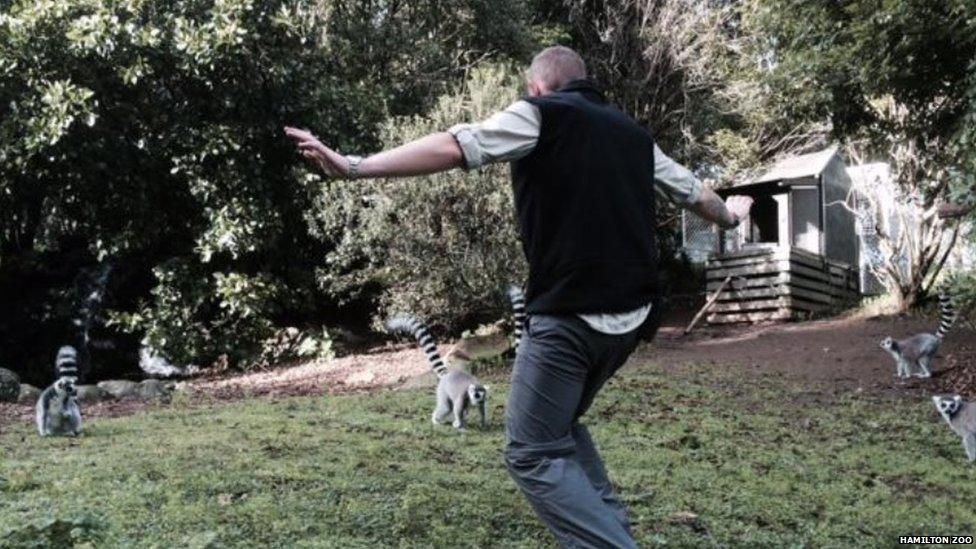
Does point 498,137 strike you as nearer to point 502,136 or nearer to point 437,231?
point 502,136

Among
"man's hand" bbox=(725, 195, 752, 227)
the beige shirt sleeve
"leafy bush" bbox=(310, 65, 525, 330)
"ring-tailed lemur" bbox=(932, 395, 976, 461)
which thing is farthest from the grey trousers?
"leafy bush" bbox=(310, 65, 525, 330)

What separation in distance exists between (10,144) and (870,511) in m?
13.1

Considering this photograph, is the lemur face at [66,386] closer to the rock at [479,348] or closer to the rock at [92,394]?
the rock at [92,394]

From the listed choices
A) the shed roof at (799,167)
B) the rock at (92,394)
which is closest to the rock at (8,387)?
the rock at (92,394)

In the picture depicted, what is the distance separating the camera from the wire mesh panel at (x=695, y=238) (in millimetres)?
25611

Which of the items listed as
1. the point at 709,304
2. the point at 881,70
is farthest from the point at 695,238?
the point at 881,70

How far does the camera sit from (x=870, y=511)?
249 inches

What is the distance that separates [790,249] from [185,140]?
1225 cm

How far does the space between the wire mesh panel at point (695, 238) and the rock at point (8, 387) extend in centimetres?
1652

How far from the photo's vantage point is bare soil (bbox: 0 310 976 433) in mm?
13117

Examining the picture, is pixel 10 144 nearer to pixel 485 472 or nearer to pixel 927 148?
pixel 485 472

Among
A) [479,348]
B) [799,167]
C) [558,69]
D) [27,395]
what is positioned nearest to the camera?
[558,69]

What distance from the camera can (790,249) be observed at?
20844 millimetres

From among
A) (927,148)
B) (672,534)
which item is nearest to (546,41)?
(927,148)
